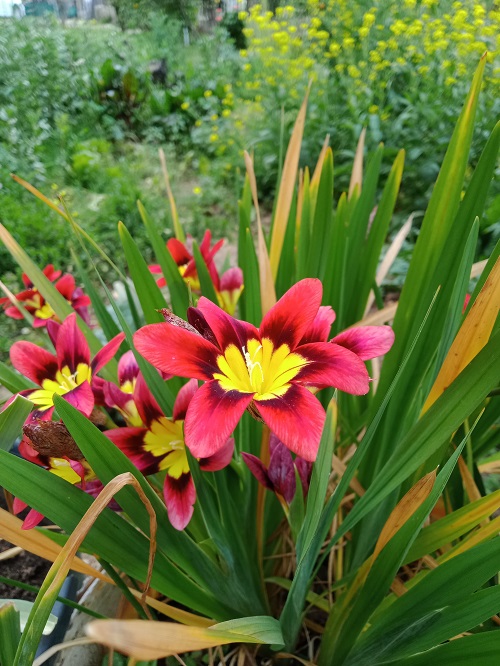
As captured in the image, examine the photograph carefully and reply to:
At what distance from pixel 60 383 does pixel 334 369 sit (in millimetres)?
327

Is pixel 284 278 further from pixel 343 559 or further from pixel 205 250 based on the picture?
pixel 343 559

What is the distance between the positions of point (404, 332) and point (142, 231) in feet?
7.96

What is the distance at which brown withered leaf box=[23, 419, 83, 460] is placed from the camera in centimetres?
41

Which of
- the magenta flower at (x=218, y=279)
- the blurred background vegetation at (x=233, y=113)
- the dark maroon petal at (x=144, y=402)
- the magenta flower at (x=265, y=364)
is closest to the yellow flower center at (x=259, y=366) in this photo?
the magenta flower at (x=265, y=364)

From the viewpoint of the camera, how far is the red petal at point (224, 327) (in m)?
0.46

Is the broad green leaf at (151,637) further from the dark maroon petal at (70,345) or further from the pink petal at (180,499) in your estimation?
the dark maroon petal at (70,345)

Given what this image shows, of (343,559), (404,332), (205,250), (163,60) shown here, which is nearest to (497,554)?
(404,332)

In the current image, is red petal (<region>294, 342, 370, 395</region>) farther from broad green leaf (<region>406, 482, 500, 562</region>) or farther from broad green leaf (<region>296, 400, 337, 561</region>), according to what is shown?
broad green leaf (<region>406, 482, 500, 562</region>)

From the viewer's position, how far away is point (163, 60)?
5.74 metres

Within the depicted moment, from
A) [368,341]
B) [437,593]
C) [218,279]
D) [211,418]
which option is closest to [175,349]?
[211,418]

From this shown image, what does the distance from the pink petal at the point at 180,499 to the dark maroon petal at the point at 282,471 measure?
8cm

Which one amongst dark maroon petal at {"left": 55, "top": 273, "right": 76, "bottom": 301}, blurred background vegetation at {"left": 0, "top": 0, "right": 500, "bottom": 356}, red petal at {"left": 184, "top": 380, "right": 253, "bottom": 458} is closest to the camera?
red petal at {"left": 184, "top": 380, "right": 253, "bottom": 458}

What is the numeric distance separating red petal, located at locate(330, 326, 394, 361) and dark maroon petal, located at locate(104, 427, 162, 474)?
0.22m

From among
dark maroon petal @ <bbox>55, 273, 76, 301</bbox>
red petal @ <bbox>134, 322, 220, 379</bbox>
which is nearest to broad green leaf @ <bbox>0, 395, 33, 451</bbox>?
red petal @ <bbox>134, 322, 220, 379</bbox>
